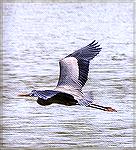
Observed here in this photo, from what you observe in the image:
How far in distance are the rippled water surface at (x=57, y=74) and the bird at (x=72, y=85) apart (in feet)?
0.72

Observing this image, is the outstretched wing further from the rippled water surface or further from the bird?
the rippled water surface

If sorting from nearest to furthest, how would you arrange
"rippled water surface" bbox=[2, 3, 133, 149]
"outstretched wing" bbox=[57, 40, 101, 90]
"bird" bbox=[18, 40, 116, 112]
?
"bird" bbox=[18, 40, 116, 112] → "outstretched wing" bbox=[57, 40, 101, 90] → "rippled water surface" bbox=[2, 3, 133, 149]

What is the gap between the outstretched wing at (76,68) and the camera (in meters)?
3.94

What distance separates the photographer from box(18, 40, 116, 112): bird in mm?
3629

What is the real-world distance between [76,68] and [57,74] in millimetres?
1684

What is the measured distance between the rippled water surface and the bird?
0.22 meters

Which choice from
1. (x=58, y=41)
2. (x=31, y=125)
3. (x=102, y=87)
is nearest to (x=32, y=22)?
(x=58, y=41)

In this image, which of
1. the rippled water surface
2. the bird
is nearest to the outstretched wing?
the bird

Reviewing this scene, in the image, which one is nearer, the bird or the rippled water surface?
the bird

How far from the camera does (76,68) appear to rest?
13.3 feet

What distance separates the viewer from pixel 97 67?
5949mm

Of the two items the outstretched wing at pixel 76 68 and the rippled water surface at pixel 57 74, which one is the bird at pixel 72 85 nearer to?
the outstretched wing at pixel 76 68

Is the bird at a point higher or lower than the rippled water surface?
higher

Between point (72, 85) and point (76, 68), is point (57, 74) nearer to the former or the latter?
point (76, 68)
